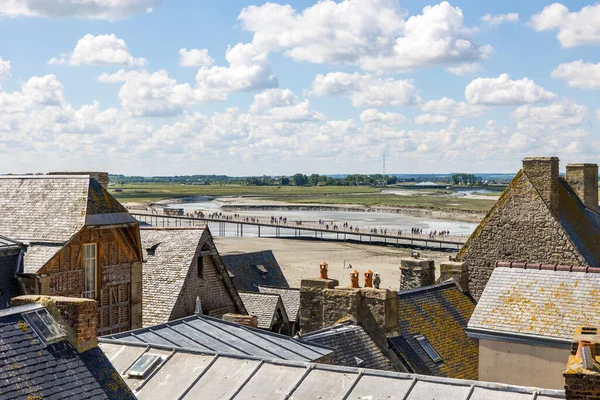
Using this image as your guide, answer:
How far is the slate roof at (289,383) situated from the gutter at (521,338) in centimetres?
531

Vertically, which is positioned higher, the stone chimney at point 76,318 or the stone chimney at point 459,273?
the stone chimney at point 76,318

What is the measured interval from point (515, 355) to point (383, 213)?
147088 millimetres

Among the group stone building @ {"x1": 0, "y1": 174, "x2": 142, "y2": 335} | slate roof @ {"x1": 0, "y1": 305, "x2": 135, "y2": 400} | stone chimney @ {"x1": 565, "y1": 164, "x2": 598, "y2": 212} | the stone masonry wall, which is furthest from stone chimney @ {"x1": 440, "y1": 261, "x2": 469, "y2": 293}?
slate roof @ {"x1": 0, "y1": 305, "x2": 135, "y2": 400}

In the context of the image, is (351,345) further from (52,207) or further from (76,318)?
(52,207)

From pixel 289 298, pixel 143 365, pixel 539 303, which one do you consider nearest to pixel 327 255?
pixel 289 298

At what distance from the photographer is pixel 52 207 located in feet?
64.1

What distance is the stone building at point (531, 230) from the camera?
2297 cm

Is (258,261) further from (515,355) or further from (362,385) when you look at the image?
(362,385)

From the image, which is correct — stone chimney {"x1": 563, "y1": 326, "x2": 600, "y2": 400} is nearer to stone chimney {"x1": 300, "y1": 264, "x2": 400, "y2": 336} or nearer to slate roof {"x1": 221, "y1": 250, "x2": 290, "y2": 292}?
stone chimney {"x1": 300, "y1": 264, "x2": 400, "y2": 336}

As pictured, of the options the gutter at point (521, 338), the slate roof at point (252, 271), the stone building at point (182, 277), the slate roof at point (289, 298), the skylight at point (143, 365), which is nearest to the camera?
the skylight at point (143, 365)

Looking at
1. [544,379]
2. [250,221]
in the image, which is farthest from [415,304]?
[250,221]

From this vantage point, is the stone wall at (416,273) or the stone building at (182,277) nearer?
the stone building at (182,277)

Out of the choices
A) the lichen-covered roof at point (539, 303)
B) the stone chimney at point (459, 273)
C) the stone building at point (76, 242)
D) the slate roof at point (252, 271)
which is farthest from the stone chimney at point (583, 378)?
the slate roof at point (252, 271)

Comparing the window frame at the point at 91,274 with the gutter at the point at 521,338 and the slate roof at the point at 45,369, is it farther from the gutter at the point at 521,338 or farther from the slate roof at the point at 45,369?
the slate roof at the point at 45,369
